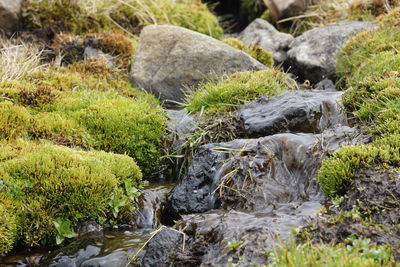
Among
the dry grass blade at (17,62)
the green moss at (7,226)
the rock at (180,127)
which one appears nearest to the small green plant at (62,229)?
the green moss at (7,226)

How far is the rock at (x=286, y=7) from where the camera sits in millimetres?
15461

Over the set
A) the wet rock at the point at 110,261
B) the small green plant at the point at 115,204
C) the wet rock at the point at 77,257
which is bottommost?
the wet rock at the point at 77,257

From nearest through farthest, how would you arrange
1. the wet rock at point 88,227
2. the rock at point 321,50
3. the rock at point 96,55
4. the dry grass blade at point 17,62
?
the wet rock at point 88,227 < the dry grass blade at point 17,62 < the rock at point 96,55 < the rock at point 321,50

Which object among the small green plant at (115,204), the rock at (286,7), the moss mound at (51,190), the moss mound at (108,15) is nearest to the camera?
the moss mound at (51,190)

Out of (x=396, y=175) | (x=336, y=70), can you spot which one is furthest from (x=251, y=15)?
(x=396, y=175)

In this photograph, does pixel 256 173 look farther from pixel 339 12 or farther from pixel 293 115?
pixel 339 12

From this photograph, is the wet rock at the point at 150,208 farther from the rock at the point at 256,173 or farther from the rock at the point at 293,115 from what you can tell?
the rock at the point at 293,115

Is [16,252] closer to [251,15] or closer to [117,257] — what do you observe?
[117,257]

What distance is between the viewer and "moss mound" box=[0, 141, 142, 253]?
507 centimetres

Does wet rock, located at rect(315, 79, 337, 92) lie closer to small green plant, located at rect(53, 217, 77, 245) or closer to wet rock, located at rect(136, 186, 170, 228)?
wet rock, located at rect(136, 186, 170, 228)

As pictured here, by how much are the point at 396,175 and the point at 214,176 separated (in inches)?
91.8

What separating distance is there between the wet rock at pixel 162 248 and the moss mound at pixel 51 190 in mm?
1241

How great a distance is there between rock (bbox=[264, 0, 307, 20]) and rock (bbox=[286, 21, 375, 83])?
11.1ft

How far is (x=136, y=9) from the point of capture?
1324cm
